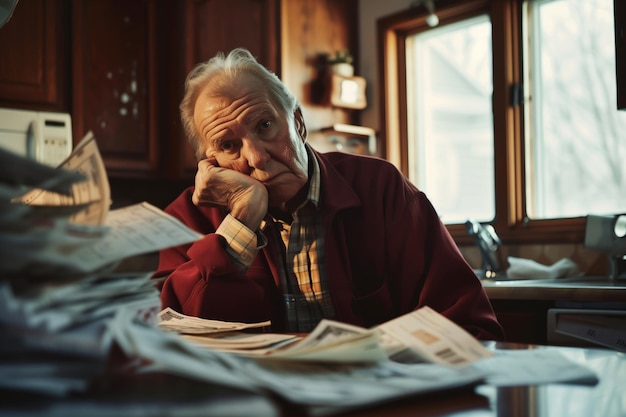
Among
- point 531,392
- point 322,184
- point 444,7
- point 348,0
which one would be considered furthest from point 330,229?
point 348,0

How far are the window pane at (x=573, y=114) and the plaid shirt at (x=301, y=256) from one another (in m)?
1.81

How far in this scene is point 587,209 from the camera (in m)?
2.90

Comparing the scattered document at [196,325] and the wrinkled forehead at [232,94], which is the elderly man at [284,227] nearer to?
the wrinkled forehead at [232,94]

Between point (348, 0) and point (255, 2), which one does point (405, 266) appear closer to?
point (255, 2)

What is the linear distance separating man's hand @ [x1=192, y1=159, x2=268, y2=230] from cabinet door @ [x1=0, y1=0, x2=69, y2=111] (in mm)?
1780

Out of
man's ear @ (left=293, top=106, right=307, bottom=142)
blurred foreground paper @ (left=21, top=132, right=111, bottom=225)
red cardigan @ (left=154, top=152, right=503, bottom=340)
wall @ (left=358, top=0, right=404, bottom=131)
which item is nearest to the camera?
blurred foreground paper @ (left=21, top=132, right=111, bottom=225)

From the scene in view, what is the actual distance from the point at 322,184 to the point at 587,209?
1.82 meters

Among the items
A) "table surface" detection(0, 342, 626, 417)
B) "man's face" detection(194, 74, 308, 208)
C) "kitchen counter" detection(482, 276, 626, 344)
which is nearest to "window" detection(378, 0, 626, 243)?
"kitchen counter" detection(482, 276, 626, 344)

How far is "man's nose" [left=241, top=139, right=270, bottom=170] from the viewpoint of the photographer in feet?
4.83

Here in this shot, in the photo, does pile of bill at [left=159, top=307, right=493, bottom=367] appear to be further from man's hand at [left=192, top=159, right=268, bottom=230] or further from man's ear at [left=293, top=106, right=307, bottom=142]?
man's ear at [left=293, top=106, right=307, bottom=142]

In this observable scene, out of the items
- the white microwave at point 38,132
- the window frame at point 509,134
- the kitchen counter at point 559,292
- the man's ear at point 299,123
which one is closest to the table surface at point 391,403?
the man's ear at point 299,123

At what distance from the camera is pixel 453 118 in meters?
3.49

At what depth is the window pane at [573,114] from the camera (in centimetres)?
283

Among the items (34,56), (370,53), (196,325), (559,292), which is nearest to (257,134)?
(196,325)
